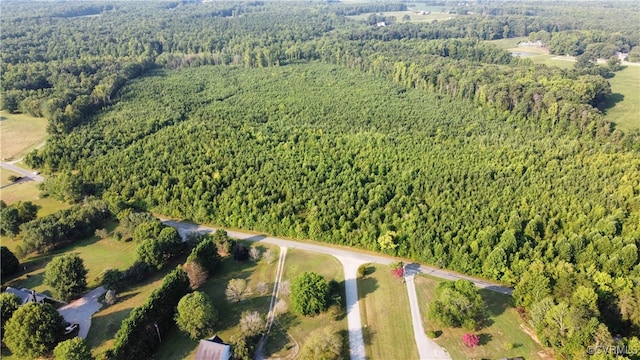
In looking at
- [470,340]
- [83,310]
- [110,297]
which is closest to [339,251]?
[470,340]

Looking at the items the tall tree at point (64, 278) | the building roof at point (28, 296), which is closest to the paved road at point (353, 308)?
the tall tree at point (64, 278)

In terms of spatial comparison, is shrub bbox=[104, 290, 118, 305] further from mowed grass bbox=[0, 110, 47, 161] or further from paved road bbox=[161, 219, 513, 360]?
mowed grass bbox=[0, 110, 47, 161]

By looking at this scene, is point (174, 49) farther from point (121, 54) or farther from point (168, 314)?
point (168, 314)

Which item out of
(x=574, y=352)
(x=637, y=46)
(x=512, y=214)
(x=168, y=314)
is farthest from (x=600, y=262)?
(x=637, y=46)

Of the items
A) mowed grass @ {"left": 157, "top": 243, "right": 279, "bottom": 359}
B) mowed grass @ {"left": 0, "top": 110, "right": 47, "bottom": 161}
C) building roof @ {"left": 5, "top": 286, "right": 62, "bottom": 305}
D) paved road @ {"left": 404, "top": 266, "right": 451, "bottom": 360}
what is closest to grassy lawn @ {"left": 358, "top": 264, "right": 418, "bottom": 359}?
paved road @ {"left": 404, "top": 266, "right": 451, "bottom": 360}

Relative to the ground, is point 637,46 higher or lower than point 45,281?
higher

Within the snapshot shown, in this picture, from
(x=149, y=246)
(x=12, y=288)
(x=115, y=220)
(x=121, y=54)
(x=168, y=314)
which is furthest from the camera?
(x=121, y=54)

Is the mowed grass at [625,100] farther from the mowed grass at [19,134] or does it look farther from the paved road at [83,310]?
the mowed grass at [19,134]
